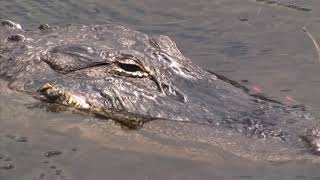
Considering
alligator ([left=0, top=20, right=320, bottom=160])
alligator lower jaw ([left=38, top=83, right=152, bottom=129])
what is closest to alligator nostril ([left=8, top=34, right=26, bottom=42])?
alligator ([left=0, top=20, right=320, bottom=160])

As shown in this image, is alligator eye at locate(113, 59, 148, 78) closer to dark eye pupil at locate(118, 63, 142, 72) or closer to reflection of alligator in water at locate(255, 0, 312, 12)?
dark eye pupil at locate(118, 63, 142, 72)

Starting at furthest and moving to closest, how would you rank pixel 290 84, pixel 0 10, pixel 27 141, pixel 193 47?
pixel 0 10, pixel 193 47, pixel 290 84, pixel 27 141

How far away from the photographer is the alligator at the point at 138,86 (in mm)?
4973

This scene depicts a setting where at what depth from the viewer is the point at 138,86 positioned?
5.41 meters

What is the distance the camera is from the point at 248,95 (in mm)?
5656

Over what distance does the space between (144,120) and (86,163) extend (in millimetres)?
793

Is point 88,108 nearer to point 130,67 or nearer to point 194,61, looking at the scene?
point 130,67

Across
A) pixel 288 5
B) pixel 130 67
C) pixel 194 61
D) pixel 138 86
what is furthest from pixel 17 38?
pixel 288 5

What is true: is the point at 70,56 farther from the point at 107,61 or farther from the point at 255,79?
the point at 255,79

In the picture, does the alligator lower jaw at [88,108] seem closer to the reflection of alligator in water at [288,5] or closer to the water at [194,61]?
the water at [194,61]

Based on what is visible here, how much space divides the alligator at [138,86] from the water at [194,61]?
0.84 feet

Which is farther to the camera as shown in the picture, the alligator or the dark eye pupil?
the dark eye pupil

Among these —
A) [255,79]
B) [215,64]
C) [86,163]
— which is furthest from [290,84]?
[86,163]

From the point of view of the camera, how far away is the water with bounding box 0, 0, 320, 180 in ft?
14.5
